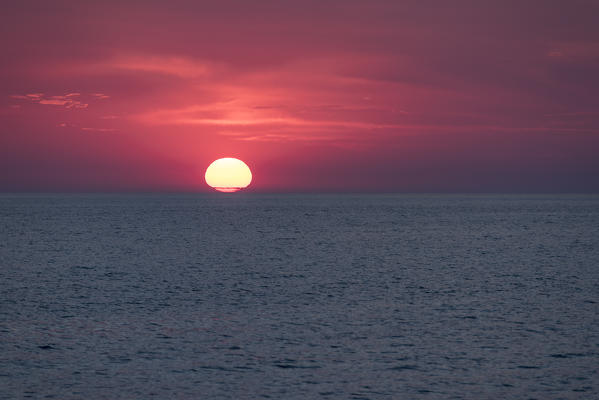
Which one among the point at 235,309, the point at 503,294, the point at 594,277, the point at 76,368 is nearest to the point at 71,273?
the point at 235,309

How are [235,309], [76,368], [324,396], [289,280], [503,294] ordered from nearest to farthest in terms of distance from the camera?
1. [324,396]
2. [76,368]
3. [235,309]
4. [503,294]
5. [289,280]

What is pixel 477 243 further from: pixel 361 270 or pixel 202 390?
pixel 202 390

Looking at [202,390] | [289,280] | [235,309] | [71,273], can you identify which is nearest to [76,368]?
[202,390]

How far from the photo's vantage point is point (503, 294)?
4553 cm

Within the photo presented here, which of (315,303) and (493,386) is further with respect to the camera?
(315,303)

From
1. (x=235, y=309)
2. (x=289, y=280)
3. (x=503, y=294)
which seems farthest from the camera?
(x=289, y=280)

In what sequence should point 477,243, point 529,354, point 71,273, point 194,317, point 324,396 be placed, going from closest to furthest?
point 324,396 → point 529,354 → point 194,317 → point 71,273 → point 477,243

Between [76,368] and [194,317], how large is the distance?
1120 cm

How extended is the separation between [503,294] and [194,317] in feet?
77.0

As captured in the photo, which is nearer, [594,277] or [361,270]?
[594,277]

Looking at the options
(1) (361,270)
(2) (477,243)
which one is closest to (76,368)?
(1) (361,270)

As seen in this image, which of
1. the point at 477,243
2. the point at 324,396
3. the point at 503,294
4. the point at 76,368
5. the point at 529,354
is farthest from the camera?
the point at 477,243

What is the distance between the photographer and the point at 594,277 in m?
55.2

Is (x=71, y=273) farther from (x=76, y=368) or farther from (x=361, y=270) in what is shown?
(x=76, y=368)
